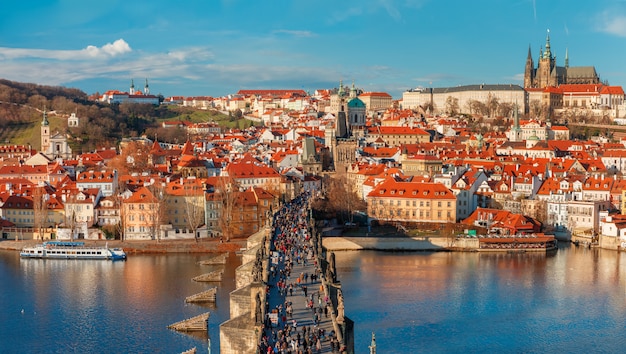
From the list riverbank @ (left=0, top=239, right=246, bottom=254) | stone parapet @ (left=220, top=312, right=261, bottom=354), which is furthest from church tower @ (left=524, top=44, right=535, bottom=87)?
stone parapet @ (left=220, top=312, right=261, bottom=354)

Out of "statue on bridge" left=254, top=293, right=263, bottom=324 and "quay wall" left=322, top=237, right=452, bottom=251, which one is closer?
"statue on bridge" left=254, top=293, right=263, bottom=324

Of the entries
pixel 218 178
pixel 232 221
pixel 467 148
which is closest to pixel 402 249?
pixel 232 221

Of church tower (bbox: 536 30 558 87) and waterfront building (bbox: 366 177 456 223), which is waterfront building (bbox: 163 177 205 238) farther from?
church tower (bbox: 536 30 558 87)

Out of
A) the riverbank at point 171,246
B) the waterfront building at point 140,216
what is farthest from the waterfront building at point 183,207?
the riverbank at point 171,246

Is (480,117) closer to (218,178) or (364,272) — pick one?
(218,178)

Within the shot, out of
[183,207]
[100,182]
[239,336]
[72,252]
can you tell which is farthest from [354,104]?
[239,336]

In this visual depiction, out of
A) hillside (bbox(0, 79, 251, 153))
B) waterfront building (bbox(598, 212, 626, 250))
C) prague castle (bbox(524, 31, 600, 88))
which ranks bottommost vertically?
waterfront building (bbox(598, 212, 626, 250))

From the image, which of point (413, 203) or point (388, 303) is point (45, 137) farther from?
point (388, 303)
